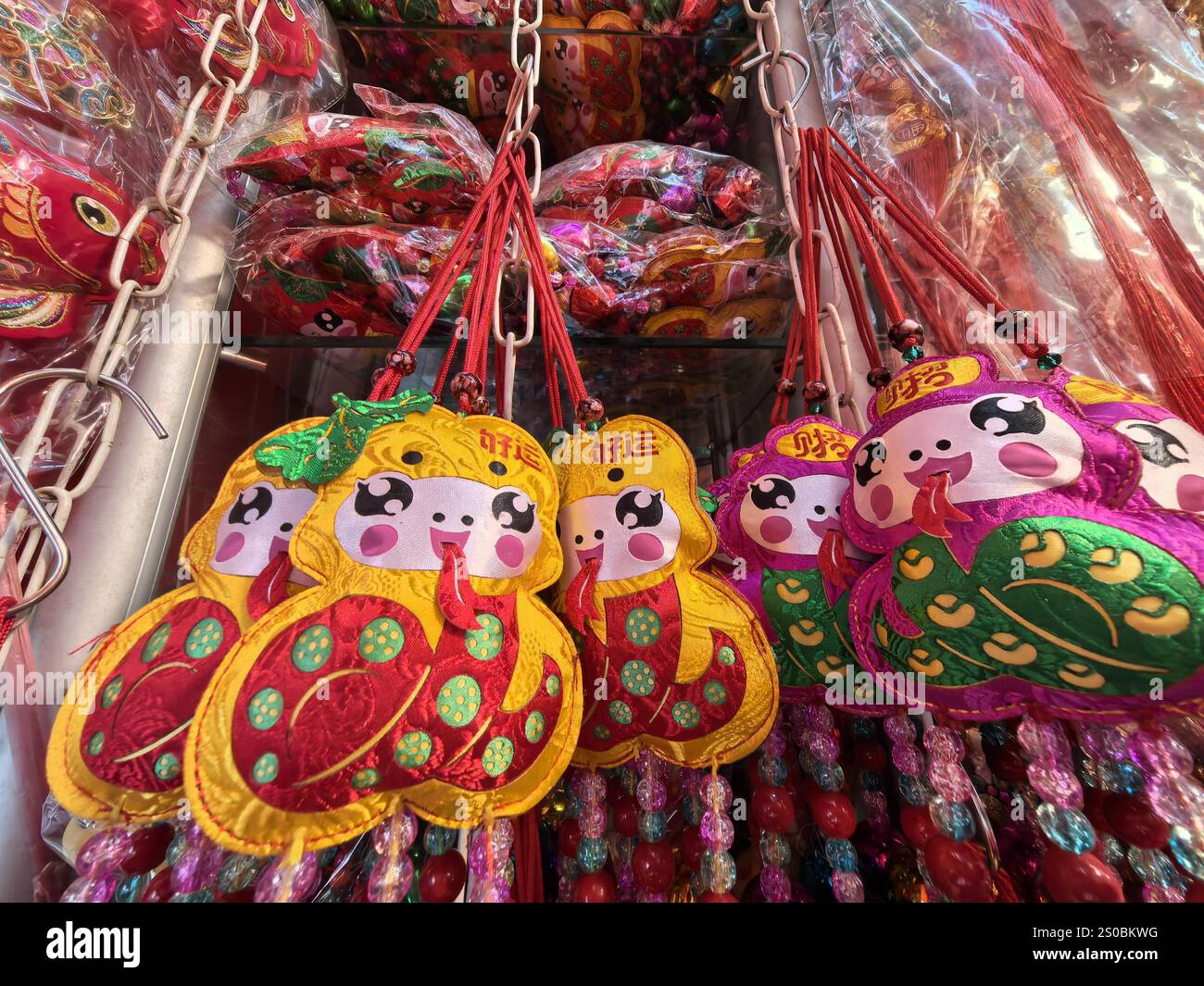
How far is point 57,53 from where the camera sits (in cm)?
58

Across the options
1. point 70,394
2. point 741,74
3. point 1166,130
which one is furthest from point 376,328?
point 1166,130

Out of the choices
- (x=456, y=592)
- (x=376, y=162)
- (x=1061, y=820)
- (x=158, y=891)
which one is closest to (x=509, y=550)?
(x=456, y=592)

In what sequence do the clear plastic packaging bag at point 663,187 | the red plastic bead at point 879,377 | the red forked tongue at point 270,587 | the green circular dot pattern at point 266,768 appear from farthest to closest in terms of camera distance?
the clear plastic packaging bag at point 663,187, the red plastic bead at point 879,377, the red forked tongue at point 270,587, the green circular dot pattern at point 266,768

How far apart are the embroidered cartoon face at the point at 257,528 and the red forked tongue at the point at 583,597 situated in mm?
265

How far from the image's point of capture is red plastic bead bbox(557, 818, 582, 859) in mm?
465

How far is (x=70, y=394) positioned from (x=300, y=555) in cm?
43

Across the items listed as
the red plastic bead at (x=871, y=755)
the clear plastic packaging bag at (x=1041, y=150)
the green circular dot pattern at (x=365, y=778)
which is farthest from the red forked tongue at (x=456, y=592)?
the clear plastic packaging bag at (x=1041, y=150)

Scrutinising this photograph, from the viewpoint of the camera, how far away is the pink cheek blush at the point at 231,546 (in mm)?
435

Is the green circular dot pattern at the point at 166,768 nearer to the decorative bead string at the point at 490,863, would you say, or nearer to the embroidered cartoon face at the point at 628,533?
the decorative bead string at the point at 490,863

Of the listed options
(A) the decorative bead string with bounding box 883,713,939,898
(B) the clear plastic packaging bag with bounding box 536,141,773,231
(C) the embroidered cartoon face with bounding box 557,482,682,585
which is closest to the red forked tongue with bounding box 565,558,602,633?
(C) the embroidered cartoon face with bounding box 557,482,682,585

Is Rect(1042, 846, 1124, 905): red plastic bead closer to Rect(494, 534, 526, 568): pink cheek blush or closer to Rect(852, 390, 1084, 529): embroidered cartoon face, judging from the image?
Rect(852, 390, 1084, 529): embroidered cartoon face

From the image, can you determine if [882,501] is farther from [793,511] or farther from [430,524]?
[430,524]

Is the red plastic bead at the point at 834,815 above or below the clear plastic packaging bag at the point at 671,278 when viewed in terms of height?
below
